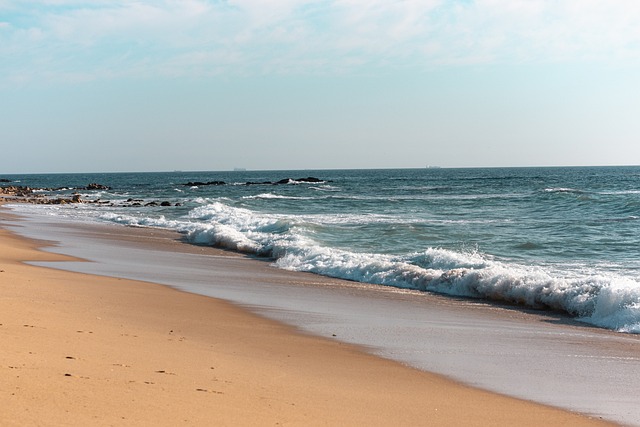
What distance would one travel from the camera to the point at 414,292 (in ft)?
42.8

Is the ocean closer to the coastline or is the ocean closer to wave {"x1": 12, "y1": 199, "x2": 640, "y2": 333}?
wave {"x1": 12, "y1": 199, "x2": 640, "y2": 333}

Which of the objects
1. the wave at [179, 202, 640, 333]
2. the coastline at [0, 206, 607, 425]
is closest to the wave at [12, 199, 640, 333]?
the wave at [179, 202, 640, 333]

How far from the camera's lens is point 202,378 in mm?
5770

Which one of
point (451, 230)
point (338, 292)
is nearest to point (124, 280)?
point (338, 292)

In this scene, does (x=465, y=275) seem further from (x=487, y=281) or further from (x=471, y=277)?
(x=487, y=281)

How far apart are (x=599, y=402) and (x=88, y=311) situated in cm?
603

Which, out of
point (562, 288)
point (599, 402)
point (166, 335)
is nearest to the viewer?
point (599, 402)

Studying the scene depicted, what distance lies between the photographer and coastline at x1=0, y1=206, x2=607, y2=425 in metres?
4.75

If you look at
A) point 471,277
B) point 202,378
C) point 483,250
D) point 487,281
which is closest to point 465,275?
point 471,277

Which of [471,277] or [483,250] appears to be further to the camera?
[483,250]

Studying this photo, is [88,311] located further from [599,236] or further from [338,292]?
[599,236]

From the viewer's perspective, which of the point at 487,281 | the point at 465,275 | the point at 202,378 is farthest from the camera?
the point at 465,275

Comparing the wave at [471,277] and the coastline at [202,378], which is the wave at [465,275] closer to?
the wave at [471,277]

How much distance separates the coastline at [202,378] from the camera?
4750 millimetres
